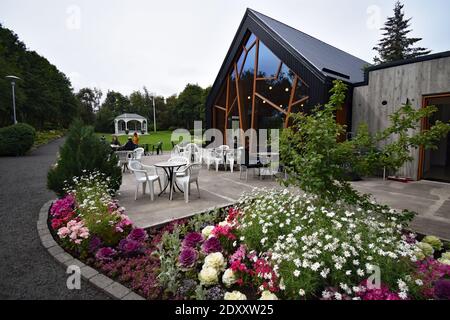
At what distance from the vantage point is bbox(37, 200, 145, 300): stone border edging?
2.16 meters

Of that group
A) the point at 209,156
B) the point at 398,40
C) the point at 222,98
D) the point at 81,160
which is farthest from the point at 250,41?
the point at 398,40

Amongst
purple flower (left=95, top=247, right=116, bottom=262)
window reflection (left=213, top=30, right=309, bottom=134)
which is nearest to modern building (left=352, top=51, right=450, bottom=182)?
window reflection (left=213, top=30, right=309, bottom=134)

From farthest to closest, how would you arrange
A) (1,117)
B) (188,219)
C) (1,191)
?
(1,117), (1,191), (188,219)

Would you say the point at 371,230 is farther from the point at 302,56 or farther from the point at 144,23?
the point at 144,23

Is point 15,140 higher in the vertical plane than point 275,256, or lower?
higher

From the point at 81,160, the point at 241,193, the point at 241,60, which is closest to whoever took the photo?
the point at 81,160

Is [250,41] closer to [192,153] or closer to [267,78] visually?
[267,78]

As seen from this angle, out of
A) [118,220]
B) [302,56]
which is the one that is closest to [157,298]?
[118,220]

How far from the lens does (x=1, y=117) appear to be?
26234mm

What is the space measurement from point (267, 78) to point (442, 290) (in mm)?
8548

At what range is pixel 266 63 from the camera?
922 cm

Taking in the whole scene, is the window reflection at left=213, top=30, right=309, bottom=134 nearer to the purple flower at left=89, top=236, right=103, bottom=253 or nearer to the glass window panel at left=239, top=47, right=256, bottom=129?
the glass window panel at left=239, top=47, right=256, bottom=129

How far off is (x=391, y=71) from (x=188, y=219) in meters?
7.48

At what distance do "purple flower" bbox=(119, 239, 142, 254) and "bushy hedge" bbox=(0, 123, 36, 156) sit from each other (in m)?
14.8
